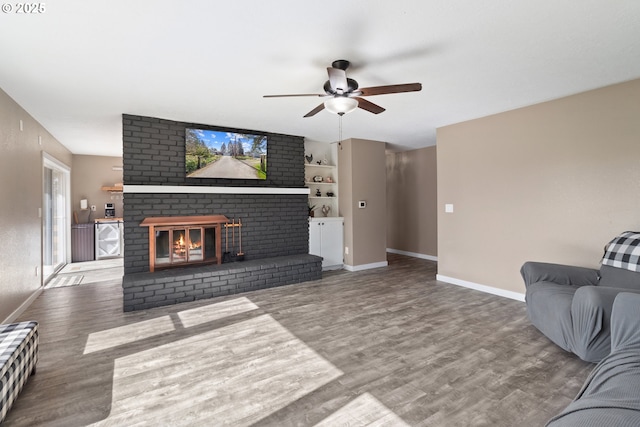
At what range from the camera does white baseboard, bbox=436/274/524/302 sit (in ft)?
13.4

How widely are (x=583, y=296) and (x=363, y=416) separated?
1917 millimetres

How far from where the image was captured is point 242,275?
4484 mm

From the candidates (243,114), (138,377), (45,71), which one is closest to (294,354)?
(138,377)

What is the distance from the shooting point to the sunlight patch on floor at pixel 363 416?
70.7 inches

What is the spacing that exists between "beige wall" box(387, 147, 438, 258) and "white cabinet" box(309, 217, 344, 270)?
87.2 inches

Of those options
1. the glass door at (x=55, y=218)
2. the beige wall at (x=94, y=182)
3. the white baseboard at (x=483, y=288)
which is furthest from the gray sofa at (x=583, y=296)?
the beige wall at (x=94, y=182)

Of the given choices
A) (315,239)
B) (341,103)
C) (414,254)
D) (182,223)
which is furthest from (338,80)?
(414,254)

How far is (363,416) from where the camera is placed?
1857 mm

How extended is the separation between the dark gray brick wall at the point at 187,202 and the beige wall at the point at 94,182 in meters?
4.06

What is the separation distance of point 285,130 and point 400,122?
6.05ft

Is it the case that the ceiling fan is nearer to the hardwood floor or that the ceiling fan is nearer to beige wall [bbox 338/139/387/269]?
the hardwood floor

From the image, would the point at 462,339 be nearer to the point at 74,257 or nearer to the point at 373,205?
the point at 373,205

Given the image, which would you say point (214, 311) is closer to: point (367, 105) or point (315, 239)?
point (315, 239)

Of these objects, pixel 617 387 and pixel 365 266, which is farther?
pixel 365 266
